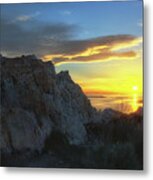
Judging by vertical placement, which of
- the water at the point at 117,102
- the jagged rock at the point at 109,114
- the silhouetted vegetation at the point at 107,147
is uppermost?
the water at the point at 117,102

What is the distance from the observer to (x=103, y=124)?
219 centimetres

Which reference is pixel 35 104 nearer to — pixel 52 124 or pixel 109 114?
pixel 52 124

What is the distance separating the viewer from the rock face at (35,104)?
2.21 metres

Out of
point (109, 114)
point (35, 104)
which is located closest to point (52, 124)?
point (35, 104)

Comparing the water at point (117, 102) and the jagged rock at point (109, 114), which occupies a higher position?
the water at point (117, 102)

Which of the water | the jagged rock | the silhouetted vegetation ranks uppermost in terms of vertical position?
the water

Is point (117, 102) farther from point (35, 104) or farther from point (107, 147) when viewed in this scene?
point (35, 104)

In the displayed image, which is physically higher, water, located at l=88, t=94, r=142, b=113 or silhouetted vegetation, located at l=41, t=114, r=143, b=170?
water, located at l=88, t=94, r=142, b=113

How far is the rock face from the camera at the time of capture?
2207 mm

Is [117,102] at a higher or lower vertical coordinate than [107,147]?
higher

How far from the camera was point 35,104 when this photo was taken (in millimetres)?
2225

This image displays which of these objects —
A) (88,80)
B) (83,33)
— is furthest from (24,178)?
(83,33)

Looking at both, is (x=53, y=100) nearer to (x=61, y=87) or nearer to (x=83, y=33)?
(x=61, y=87)

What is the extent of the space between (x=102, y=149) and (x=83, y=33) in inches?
19.3
